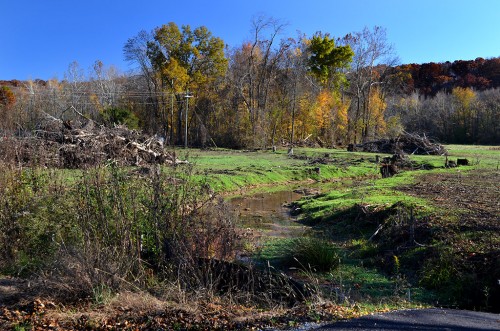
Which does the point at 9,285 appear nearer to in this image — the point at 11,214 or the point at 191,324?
the point at 11,214

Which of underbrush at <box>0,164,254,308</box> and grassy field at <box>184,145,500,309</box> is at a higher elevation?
underbrush at <box>0,164,254,308</box>

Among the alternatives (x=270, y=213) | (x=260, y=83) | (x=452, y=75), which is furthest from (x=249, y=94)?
(x=452, y=75)

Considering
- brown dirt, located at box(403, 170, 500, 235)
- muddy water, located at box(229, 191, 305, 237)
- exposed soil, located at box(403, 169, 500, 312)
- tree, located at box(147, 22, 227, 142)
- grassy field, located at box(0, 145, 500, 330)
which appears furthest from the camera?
tree, located at box(147, 22, 227, 142)

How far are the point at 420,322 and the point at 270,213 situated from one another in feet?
45.5

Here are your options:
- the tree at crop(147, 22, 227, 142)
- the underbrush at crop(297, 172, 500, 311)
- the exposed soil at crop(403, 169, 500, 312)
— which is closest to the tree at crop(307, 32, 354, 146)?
the tree at crop(147, 22, 227, 142)

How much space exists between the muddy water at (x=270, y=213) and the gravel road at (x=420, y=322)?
664 centimetres

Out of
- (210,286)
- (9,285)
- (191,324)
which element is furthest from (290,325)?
(9,285)

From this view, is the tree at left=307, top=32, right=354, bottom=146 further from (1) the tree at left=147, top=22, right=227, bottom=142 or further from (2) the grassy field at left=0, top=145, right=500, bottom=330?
(2) the grassy field at left=0, top=145, right=500, bottom=330

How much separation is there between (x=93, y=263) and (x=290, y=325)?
116 inches

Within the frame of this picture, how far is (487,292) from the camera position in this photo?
820cm

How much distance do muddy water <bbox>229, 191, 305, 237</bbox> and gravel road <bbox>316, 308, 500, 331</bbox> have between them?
6.64 m

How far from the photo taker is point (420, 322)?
5586 mm

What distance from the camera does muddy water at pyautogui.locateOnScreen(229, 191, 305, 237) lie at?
52.1 ft

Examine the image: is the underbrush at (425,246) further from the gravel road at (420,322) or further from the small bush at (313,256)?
the gravel road at (420,322)
